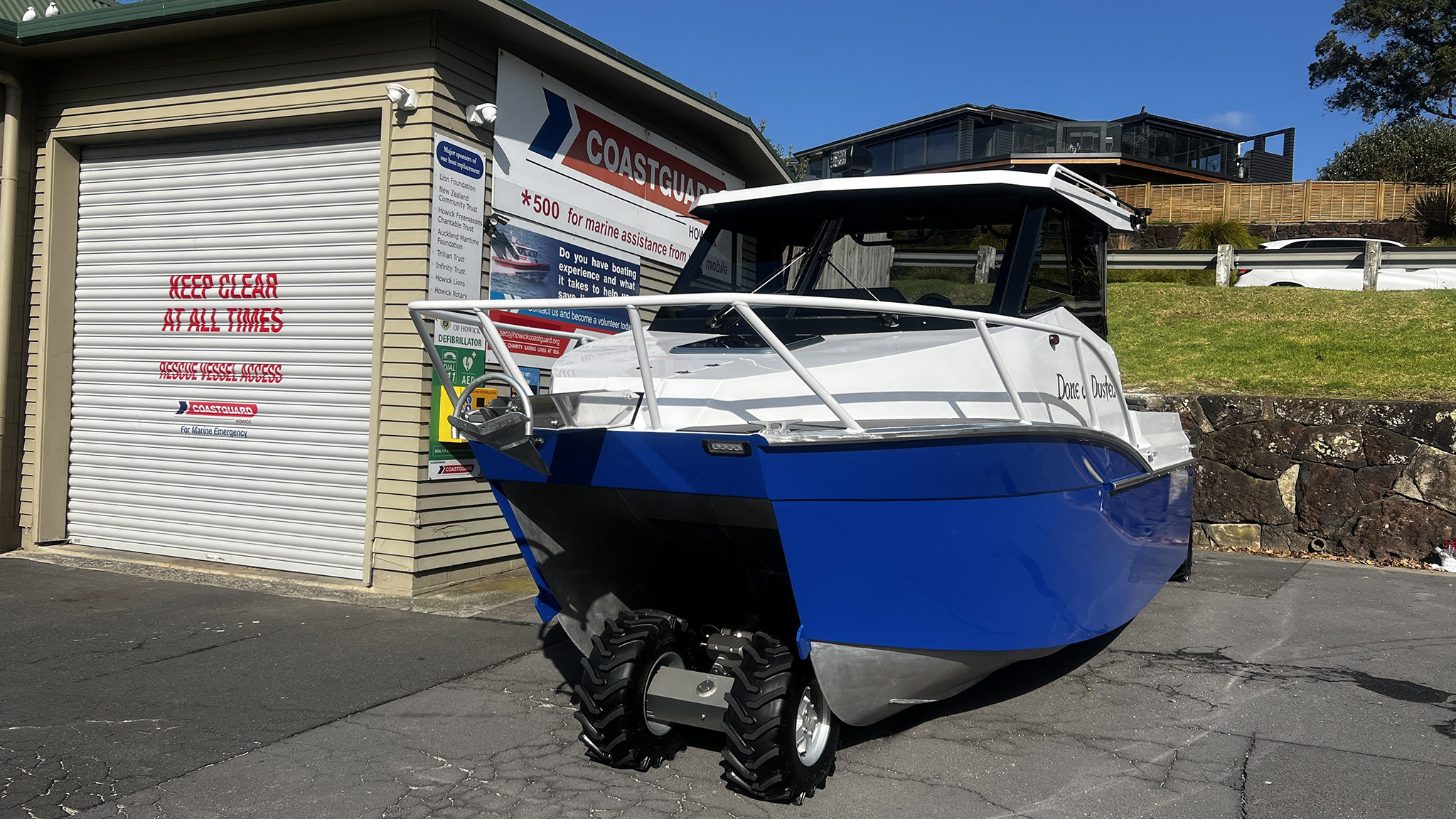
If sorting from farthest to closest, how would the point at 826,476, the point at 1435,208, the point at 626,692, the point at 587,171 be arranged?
the point at 1435,208, the point at 587,171, the point at 626,692, the point at 826,476

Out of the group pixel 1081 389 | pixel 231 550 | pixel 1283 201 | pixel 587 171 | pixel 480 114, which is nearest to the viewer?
pixel 1081 389

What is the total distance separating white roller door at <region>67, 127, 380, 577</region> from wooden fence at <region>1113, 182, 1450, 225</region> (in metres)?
21.8

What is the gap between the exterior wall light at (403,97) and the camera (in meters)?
6.81

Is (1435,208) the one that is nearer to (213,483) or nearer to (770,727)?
(213,483)

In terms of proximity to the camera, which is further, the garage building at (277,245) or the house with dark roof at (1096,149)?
the house with dark roof at (1096,149)

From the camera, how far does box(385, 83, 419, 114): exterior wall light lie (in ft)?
22.3

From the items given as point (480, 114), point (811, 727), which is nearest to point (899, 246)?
point (811, 727)

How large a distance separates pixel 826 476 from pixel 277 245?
19.1 feet

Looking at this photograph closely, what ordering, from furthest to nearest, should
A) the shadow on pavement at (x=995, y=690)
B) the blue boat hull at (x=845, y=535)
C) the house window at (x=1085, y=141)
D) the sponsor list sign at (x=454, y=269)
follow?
the house window at (x=1085, y=141) → the sponsor list sign at (x=454, y=269) → the shadow on pavement at (x=995, y=690) → the blue boat hull at (x=845, y=535)

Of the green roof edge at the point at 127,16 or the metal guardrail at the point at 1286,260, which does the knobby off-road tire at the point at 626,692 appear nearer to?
the green roof edge at the point at 127,16

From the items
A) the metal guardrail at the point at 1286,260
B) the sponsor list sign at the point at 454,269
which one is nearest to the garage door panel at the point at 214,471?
the sponsor list sign at the point at 454,269

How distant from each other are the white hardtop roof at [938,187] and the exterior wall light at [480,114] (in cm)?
241

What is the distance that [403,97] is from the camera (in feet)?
22.4

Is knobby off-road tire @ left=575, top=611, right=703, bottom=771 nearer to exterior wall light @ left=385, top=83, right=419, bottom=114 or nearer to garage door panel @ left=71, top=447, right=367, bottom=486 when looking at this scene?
garage door panel @ left=71, top=447, right=367, bottom=486
